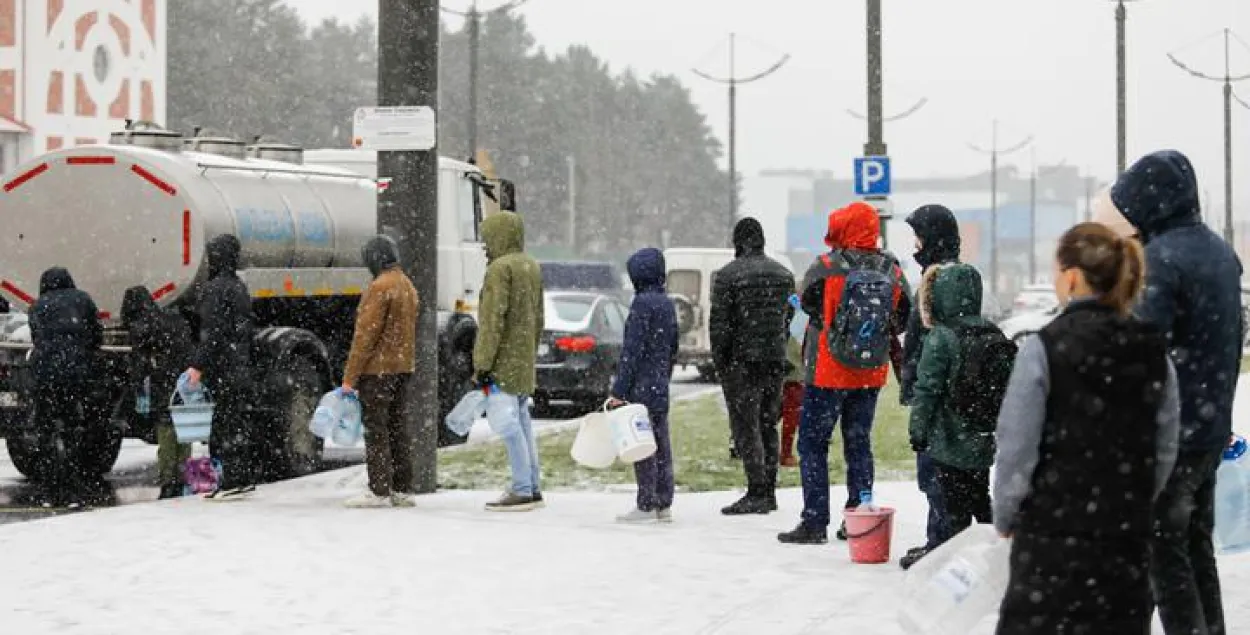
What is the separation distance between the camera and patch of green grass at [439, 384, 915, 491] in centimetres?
1524

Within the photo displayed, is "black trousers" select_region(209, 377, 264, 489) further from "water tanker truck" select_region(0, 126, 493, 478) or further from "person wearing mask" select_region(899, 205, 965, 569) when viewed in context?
"person wearing mask" select_region(899, 205, 965, 569)

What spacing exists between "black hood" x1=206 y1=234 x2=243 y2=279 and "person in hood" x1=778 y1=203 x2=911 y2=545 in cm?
445

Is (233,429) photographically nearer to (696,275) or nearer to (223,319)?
(223,319)

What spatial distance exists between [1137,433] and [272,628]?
4.15 m

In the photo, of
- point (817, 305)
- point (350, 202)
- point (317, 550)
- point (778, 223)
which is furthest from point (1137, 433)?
point (778, 223)

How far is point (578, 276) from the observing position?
129 ft

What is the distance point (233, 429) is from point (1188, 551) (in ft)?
27.3

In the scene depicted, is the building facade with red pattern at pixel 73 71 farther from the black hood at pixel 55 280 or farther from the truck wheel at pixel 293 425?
the black hood at pixel 55 280

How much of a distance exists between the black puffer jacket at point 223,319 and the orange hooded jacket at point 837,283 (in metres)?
4.50

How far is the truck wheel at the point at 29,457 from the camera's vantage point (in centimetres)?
1537

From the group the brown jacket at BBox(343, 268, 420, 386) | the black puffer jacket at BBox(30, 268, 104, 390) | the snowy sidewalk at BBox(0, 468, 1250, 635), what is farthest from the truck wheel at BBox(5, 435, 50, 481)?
the brown jacket at BBox(343, 268, 420, 386)

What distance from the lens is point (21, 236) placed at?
627 inches

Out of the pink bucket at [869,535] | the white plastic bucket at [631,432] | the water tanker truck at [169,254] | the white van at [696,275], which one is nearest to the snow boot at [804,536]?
the pink bucket at [869,535]

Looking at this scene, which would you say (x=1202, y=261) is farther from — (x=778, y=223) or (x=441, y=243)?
(x=778, y=223)
